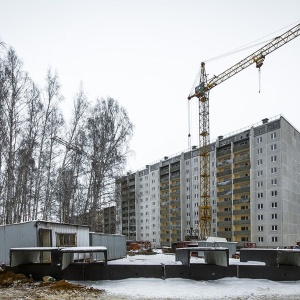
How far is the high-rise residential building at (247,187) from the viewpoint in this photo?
54656 mm

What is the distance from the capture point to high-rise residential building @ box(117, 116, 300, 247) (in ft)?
179

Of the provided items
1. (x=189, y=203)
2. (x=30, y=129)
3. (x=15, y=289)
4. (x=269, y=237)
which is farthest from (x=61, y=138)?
(x=189, y=203)

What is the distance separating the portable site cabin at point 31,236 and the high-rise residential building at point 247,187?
23178 mm

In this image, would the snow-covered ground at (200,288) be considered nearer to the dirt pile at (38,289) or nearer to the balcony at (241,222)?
the dirt pile at (38,289)

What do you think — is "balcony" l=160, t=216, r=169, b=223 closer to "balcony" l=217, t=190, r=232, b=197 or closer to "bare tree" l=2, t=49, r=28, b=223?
"balcony" l=217, t=190, r=232, b=197

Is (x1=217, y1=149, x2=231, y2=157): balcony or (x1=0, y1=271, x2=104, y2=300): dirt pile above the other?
(x1=217, y1=149, x2=231, y2=157): balcony

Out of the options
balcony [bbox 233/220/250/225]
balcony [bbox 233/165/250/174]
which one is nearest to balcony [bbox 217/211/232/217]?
balcony [bbox 233/220/250/225]

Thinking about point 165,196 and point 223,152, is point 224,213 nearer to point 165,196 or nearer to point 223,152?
point 223,152

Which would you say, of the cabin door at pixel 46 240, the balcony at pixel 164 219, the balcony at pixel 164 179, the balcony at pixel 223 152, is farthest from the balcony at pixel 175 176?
the cabin door at pixel 46 240

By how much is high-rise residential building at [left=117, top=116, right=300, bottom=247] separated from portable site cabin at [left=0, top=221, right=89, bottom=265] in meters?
23.2

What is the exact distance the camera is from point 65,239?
2097cm

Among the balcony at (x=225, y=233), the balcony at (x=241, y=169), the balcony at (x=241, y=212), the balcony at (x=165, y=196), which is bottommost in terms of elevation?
the balcony at (x=225, y=233)

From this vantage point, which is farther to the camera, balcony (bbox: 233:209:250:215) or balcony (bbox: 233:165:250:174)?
balcony (bbox: 233:165:250:174)

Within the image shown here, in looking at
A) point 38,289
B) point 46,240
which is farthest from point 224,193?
point 38,289
